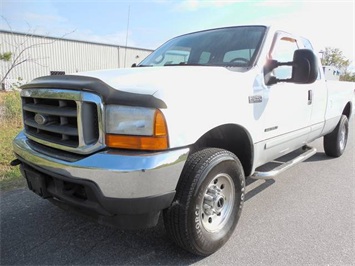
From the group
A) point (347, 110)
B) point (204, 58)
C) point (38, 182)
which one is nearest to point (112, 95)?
point (38, 182)

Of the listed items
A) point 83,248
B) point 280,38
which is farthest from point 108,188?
point 280,38

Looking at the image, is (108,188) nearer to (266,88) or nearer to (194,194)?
(194,194)

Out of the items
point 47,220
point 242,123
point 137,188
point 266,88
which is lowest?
point 47,220

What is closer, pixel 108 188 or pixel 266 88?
pixel 108 188

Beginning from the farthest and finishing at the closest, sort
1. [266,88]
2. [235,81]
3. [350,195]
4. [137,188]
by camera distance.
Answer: [350,195], [266,88], [235,81], [137,188]

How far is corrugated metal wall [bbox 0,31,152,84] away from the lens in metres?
20.3

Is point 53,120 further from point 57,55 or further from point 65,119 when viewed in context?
point 57,55

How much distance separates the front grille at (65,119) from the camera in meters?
1.93

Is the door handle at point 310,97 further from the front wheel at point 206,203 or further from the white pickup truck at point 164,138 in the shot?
the front wheel at point 206,203

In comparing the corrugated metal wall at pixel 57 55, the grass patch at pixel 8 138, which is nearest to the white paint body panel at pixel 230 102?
the grass patch at pixel 8 138

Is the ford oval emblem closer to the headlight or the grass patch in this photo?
the headlight

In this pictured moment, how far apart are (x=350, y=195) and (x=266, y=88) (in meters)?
2.01

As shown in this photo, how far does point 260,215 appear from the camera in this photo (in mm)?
3154

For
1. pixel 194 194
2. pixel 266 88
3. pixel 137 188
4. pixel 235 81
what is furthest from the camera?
pixel 266 88
